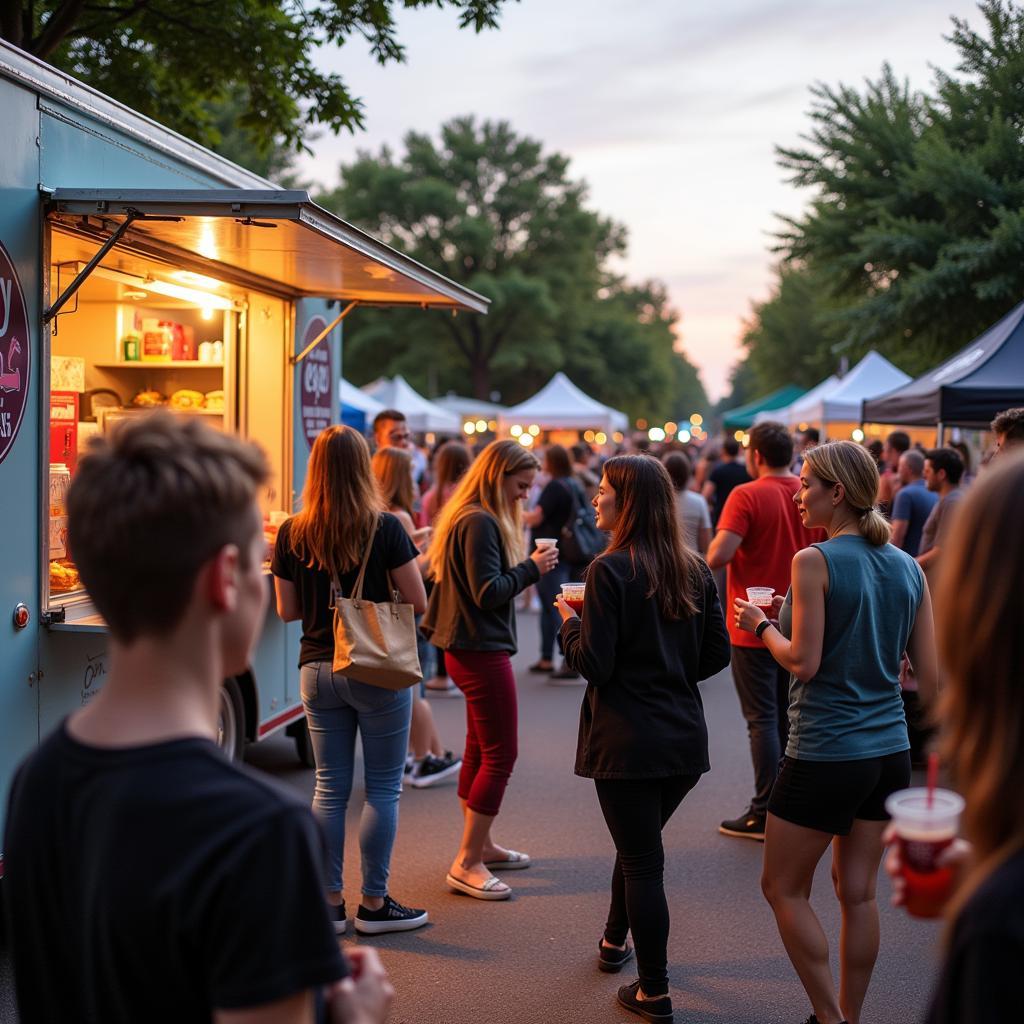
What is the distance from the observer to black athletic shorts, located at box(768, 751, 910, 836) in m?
3.65

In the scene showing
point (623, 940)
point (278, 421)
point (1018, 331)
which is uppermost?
point (1018, 331)

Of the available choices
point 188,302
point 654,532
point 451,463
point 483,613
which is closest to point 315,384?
point 188,302

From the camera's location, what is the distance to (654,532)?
13.5 feet

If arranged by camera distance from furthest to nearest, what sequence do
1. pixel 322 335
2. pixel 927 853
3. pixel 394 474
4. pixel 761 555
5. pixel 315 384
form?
pixel 315 384 → pixel 322 335 → pixel 394 474 → pixel 761 555 → pixel 927 853

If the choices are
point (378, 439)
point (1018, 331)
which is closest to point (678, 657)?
point (378, 439)

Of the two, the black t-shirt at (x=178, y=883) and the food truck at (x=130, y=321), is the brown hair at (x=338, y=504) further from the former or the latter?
the black t-shirt at (x=178, y=883)

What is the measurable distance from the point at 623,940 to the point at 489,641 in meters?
A: 1.42

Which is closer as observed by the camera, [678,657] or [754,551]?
[678,657]

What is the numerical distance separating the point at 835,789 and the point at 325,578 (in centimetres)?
220

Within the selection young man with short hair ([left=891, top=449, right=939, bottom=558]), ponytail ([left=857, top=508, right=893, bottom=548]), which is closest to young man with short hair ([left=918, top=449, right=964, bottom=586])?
young man with short hair ([left=891, top=449, right=939, bottom=558])

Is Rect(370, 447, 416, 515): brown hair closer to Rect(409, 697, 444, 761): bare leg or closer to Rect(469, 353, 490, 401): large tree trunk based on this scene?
Rect(409, 697, 444, 761): bare leg

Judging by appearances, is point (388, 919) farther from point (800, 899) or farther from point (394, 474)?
point (394, 474)

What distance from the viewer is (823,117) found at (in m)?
20.0

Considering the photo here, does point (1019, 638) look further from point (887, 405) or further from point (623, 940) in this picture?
point (887, 405)
